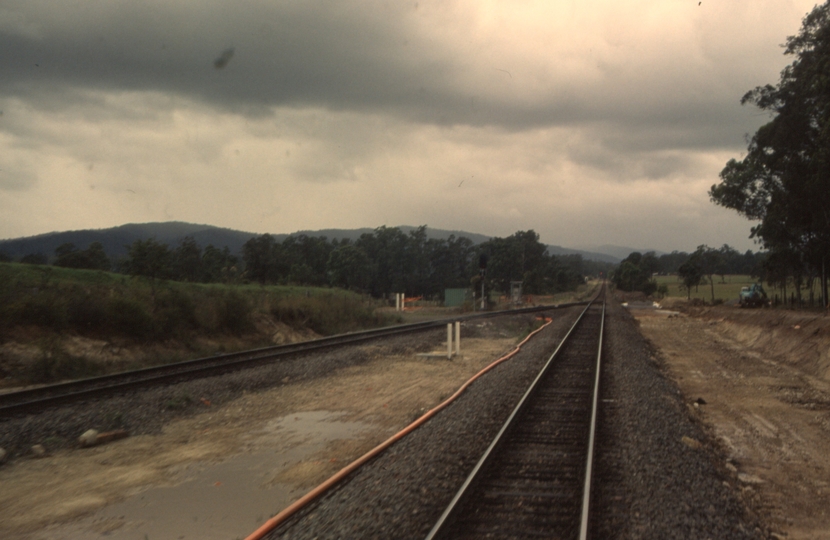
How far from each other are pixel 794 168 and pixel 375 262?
62427 millimetres

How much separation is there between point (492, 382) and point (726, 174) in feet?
122

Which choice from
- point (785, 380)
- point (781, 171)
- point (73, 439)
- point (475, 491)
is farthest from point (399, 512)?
point (781, 171)

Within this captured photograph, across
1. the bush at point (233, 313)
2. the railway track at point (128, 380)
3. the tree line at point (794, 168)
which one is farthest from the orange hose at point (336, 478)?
the tree line at point (794, 168)

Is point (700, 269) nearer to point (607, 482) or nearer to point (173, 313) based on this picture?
point (173, 313)

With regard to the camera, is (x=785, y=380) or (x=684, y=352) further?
(x=684, y=352)

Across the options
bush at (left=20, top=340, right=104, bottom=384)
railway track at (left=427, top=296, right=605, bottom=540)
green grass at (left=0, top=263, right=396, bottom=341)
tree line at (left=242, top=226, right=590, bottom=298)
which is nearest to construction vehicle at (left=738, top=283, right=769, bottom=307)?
tree line at (left=242, top=226, right=590, bottom=298)

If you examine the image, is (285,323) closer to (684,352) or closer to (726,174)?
(684,352)

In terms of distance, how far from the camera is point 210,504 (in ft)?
22.1

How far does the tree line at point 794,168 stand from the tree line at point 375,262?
18705mm

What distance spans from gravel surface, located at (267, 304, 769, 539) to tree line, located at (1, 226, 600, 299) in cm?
2832

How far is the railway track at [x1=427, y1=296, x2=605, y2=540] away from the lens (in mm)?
5664

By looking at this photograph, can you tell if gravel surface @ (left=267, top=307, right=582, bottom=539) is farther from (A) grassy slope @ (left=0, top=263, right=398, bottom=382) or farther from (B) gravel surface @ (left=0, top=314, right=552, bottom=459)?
(A) grassy slope @ (left=0, top=263, right=398, bottom=382)

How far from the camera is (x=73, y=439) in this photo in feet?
30.8

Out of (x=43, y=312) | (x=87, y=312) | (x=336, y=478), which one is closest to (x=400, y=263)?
(x=87, y=312)
